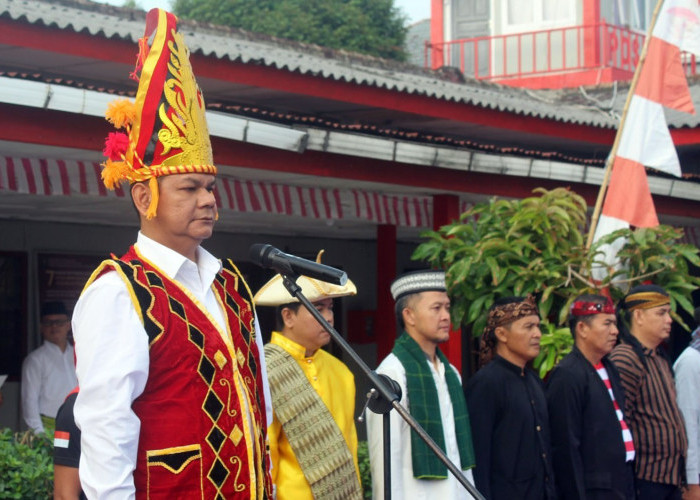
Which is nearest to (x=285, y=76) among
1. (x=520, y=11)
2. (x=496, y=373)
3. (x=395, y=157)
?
(x=395, y=157)

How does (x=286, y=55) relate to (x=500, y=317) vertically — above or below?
above

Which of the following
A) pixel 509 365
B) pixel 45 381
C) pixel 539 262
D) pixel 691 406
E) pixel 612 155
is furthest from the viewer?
pixel 45 381

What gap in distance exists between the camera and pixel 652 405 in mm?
6570

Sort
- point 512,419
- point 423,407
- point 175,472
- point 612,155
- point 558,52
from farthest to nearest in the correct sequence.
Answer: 1. point 558,52
2. point 612,155
3. point 512,419
4. point 423,407
5. point 175,472

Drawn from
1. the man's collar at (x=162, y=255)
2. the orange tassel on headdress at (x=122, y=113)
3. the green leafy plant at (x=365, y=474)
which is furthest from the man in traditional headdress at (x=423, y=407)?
the orange tassel on headdress at (x=122, y=113)

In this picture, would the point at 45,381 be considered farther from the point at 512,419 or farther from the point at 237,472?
the point at 237,472

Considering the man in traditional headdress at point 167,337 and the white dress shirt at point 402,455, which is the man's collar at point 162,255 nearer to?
the man in traditional headdress at point 167,337

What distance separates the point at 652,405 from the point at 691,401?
62cm

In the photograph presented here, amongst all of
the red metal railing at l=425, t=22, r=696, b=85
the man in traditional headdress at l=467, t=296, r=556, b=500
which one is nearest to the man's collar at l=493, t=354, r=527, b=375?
the man in traditional headdress at l=467, t=296, r=556, b=500

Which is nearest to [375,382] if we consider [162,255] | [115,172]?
[162,255]

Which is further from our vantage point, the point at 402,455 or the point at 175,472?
the point at 402,455

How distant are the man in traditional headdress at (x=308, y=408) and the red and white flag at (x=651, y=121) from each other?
340 centimetres

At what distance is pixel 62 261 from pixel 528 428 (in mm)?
5484

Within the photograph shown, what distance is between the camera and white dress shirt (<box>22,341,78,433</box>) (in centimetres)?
835
